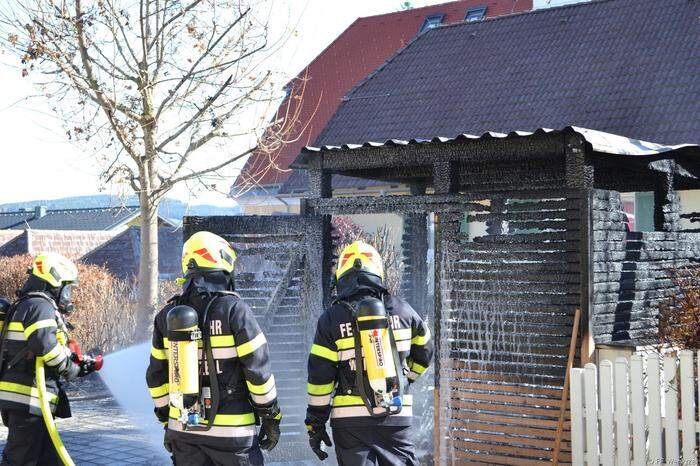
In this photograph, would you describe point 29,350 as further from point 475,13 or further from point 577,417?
point 475,13

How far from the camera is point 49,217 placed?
62.7 metres

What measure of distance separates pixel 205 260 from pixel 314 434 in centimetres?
127

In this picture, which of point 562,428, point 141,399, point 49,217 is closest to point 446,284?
point 562,428

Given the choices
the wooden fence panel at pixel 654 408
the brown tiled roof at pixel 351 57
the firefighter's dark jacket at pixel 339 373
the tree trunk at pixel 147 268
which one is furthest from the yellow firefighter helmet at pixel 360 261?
the brown tiled roof at pixel 351 57

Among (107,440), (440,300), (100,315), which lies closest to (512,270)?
(440,300)

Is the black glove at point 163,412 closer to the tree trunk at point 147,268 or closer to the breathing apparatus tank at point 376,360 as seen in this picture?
the breathing apparatus tank at point 376,360

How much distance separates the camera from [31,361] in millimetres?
6918

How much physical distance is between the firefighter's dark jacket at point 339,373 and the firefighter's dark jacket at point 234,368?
0.32 meters

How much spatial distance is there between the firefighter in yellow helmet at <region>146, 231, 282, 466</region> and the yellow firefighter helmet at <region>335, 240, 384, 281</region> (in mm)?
710

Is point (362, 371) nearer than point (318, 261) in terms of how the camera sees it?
Yes

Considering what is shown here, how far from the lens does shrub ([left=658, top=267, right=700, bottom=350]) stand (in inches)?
263

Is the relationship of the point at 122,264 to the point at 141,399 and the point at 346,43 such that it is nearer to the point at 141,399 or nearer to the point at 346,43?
the point at 346,43

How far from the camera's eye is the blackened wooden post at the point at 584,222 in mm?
7078

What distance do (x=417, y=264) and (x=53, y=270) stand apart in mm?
5151
